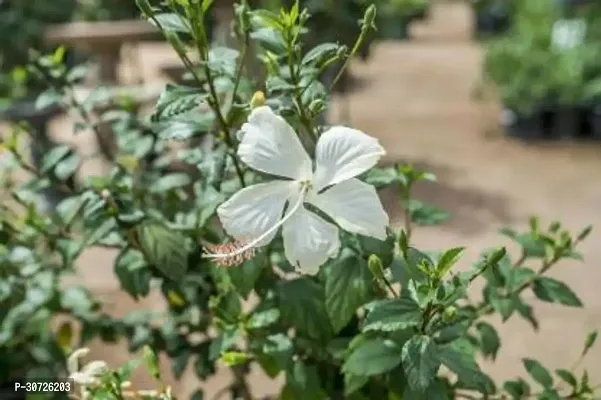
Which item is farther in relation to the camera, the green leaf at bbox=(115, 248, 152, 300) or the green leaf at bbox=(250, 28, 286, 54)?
the green leaf at bbox=(115, 248, 152, 300)

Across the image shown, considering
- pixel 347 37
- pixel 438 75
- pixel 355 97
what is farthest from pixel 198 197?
pixel 438 75

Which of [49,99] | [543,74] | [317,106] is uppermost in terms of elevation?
[317,106]

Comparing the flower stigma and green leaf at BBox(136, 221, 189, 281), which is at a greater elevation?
the flower stigma

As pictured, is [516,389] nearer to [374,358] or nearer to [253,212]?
[374,358]

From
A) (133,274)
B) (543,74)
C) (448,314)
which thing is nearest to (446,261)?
(448,314)

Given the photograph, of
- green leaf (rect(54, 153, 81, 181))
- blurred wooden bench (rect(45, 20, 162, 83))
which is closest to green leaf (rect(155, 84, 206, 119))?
green leaf (rect(54, 153, 81, 181))

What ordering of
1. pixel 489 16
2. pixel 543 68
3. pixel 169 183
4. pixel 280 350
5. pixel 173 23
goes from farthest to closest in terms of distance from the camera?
pixel 489 16 → pixel 543 68 → pixel 169 183 → pixel 280 350 → pixel 173 23

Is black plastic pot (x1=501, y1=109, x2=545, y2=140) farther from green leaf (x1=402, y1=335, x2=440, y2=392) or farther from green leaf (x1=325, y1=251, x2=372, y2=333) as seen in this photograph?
green leaf (x1=402, y1=335, x2=440, y2=392)
